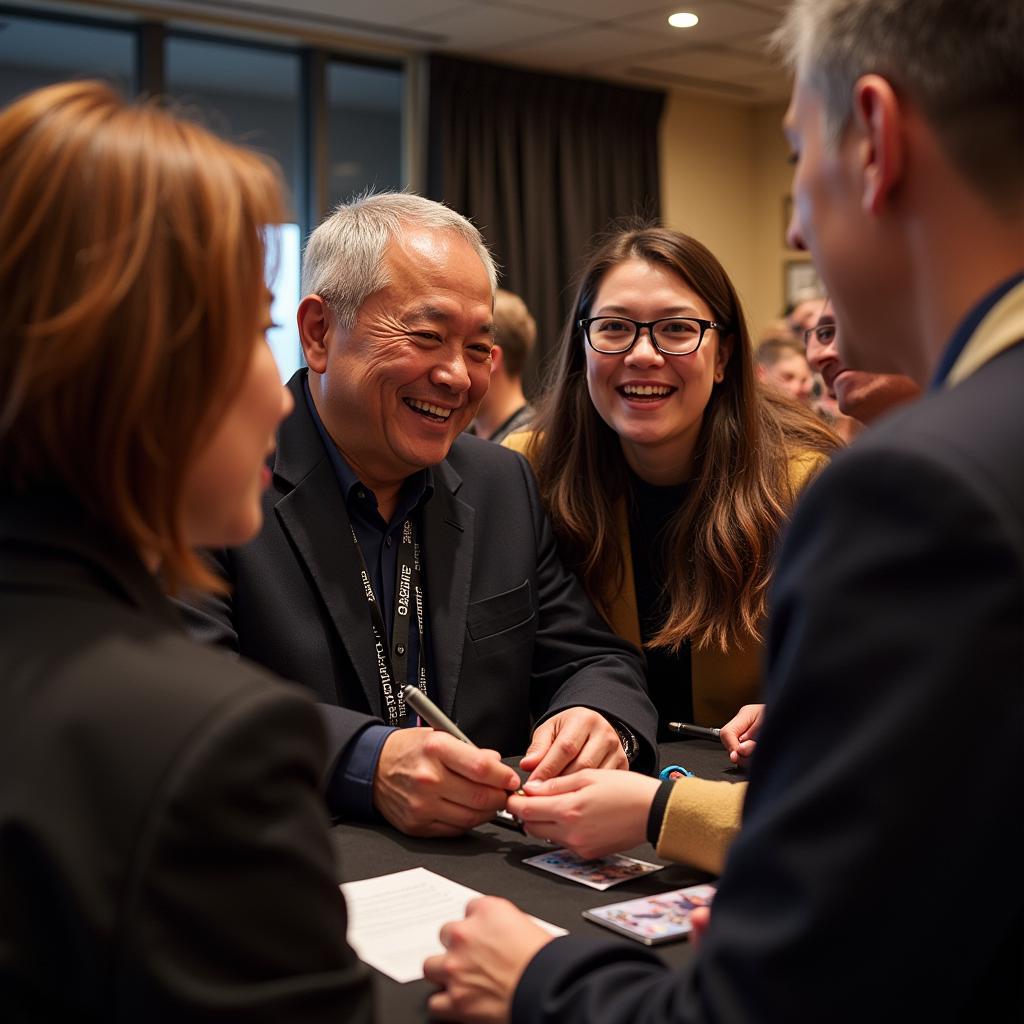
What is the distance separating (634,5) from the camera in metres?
5.77

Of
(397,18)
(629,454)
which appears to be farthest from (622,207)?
(629,454)

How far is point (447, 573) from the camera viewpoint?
218cm

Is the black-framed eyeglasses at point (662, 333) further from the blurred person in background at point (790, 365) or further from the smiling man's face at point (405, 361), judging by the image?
the blurred person in background at point (790, 365)

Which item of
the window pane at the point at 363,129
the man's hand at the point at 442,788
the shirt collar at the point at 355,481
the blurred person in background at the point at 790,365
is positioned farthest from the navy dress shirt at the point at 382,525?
the window pane at the point at 363,129

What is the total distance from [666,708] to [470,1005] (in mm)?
1483

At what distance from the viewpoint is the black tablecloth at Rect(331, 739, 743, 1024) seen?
130 centimetres

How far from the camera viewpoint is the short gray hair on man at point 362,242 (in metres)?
2.19

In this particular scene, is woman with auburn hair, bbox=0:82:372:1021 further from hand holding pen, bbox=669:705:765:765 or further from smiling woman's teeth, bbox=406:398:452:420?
smiling woman's teeth, bbox=406:398:452:420

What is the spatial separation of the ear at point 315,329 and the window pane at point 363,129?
4.61 m

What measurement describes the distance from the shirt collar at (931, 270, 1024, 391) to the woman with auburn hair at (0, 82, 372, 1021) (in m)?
0.51

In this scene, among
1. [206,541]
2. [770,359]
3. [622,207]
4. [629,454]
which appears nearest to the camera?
[206,541]

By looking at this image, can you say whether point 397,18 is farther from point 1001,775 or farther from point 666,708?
point 1001,775

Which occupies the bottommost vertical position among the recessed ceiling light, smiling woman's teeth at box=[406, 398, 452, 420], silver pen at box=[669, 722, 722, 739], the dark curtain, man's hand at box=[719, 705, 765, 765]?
silver pen at box=[669, 722, 722, 739]

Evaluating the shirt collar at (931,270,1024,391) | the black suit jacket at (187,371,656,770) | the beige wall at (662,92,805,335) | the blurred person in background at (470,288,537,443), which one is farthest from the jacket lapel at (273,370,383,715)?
the beige wall at (662,92,805,335)
